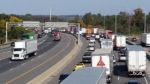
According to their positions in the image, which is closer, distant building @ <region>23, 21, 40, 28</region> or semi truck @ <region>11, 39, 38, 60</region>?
semi truck @ <region>11, 39, 38, 60</region>

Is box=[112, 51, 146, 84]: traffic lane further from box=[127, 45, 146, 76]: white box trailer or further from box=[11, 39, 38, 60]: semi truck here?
box=[11, 39, 38, 60]: semi truck

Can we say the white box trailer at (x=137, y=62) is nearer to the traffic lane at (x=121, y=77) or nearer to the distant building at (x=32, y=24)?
the traffic lane at (x=121, y=77)

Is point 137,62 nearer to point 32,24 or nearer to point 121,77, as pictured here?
point 121,77

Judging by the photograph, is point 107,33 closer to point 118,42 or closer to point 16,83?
point 118,42

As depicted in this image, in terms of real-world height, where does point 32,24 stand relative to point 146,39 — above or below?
above

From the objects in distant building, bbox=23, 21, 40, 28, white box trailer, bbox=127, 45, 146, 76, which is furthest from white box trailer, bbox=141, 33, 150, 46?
white box trailer, bbox=127, 45, 146, 76

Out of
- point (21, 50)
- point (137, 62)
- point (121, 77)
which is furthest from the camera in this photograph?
point (21, 50)

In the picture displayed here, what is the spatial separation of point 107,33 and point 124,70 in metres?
55.9

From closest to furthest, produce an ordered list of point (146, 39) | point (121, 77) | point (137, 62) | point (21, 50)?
1. point (137, 62)
2. point (121, 77)
3. point (21, 50)
4. point (146, 39)

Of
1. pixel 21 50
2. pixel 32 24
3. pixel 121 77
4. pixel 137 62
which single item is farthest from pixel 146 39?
pixel 137 62

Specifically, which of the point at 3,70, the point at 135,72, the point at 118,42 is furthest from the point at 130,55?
the point at 118,42

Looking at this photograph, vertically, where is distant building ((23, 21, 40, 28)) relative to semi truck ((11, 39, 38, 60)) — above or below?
above

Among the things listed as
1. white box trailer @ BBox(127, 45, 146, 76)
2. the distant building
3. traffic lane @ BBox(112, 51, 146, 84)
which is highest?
the distant building

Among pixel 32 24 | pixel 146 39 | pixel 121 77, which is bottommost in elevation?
pixel 121 77
